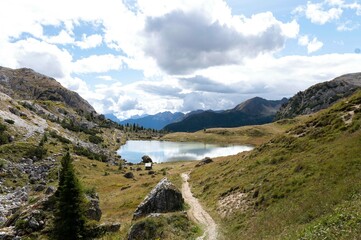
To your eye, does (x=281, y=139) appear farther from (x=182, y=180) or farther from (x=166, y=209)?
(x=182, y=180)

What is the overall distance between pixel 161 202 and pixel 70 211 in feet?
48.9

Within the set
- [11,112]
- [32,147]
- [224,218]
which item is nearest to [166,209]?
[224,218]

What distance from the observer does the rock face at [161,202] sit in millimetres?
43031

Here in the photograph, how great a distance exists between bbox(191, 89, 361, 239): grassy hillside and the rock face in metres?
4.68

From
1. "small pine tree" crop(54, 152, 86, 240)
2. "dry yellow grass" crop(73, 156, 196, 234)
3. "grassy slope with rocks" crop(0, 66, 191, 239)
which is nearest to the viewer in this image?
"small pine tree" crop(54, 152, 86, 240)

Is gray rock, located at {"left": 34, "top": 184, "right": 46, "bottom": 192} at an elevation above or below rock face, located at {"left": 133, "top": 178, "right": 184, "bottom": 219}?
below

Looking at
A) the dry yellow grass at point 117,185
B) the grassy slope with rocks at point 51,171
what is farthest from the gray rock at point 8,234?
the dry yellow grass at point 117,185

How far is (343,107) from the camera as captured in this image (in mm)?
50438

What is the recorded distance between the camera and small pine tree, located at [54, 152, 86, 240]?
102 ft

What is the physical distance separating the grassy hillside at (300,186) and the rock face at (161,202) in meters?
4.68

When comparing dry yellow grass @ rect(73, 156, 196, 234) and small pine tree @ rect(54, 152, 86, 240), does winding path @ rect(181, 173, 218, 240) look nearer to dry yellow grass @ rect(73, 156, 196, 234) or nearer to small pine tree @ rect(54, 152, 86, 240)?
dry yellow grass @ rect(73, 156, 196, 234)

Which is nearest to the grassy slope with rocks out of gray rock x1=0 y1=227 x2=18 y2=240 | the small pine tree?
gray rock x1=0 y1=227 x2=18 y2=240

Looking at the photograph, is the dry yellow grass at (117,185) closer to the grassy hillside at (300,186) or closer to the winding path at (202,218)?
the winding path at (202,218)

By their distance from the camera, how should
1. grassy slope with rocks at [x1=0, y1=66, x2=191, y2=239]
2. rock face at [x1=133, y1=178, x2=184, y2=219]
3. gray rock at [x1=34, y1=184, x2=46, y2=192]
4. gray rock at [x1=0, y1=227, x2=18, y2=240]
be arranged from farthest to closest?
gray rock at [x1=34, y1=184, x2=46, y2=192], grassy slope with rocks at [x1=0, y1=66, x2=191, y2=239], rock face at [x1=133, y1=178, x2=184, y2=219], gray rock at [x1=0, y1=227, x2=18, y2=240]
